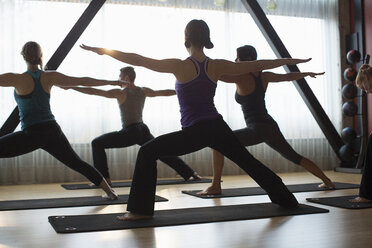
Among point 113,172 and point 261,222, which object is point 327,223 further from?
point 113,172

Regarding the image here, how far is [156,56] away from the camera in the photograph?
5516mm

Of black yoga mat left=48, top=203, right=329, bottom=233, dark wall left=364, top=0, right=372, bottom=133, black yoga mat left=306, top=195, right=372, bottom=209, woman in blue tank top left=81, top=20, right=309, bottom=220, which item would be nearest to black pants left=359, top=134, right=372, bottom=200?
black yoga mat left=306, top=195, right=372, bottom=209

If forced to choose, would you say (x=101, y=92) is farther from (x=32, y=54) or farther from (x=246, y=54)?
(x=246, y=54)

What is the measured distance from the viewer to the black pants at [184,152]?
7.69 feet

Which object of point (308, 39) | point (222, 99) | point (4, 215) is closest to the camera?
point (4, 215)

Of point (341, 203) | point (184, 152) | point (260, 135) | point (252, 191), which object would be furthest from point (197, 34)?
point (252, 191)

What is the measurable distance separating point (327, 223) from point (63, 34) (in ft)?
12.6

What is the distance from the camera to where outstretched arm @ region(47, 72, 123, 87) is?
2.98 metres

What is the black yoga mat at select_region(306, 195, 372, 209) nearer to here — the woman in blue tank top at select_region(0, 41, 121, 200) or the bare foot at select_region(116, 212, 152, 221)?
the bare foot at select_region(116, 212, 152, 221)

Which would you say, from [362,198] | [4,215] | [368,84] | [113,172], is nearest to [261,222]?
[362,198]

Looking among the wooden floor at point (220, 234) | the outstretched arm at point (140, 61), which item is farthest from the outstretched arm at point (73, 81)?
the wooden floor at point (220, 234)

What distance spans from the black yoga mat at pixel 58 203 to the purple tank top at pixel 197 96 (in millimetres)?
982

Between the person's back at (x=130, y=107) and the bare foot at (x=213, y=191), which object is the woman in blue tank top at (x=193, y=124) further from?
the person's back at (x=130, y=107)

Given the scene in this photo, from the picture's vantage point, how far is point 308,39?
624 centimetres
